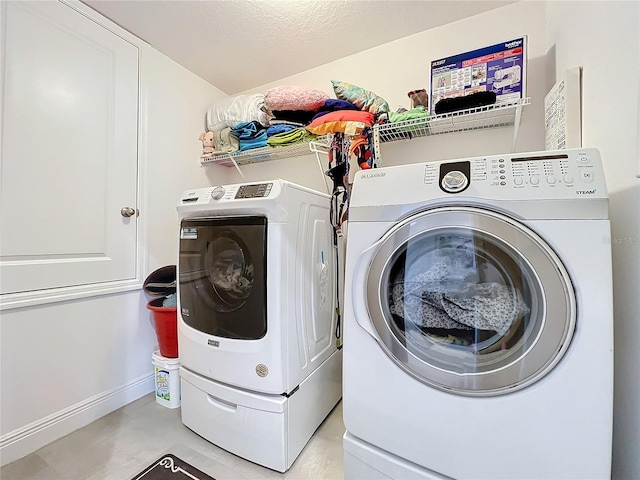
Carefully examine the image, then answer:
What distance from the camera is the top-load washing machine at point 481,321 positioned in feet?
2.06

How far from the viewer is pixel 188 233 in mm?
1265

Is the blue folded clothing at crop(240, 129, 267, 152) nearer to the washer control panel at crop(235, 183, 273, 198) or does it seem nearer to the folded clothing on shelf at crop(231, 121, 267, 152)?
the folded clothing on shelf at crop(231, 121, 267, 152)

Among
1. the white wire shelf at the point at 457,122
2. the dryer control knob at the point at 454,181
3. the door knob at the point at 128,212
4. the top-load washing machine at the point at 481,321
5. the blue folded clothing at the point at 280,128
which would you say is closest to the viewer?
the top-load washing machine at the point at 481,321

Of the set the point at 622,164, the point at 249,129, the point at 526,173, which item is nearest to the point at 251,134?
the point at 249,129

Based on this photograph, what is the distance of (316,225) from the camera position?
1303 mm

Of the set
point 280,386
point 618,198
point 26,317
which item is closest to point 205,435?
point 280,386

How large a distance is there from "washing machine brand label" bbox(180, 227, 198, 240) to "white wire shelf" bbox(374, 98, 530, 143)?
1.04m

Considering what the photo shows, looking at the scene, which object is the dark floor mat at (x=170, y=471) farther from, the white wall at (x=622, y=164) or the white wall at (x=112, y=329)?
the white wall at (x=622, y=164)

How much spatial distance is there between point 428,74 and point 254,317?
1.73 metres

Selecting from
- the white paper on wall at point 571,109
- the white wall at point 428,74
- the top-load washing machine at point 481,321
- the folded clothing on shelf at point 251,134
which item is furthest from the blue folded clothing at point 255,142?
the white paper on wall at point 571,109

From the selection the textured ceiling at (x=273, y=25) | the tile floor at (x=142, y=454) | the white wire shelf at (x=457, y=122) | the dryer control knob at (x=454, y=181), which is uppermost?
the textured ceiling at (x=273, y=25)

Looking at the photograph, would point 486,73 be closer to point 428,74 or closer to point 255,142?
point 428,74

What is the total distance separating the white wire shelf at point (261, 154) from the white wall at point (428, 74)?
11cm

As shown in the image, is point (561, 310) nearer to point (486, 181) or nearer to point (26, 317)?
point (486, 181)
